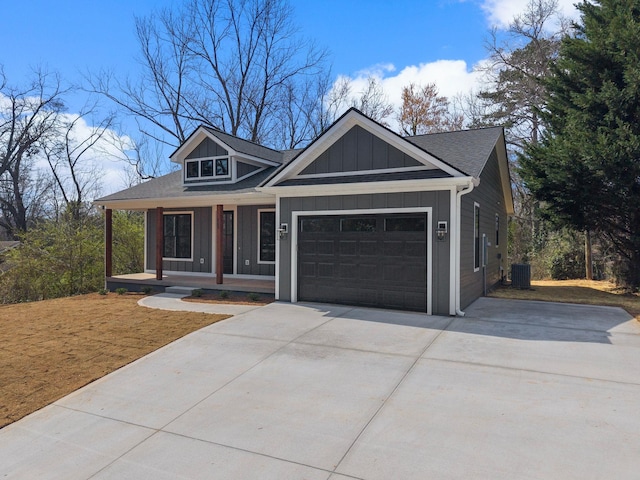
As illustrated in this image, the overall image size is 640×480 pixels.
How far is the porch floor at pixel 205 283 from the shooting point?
10562 millimetres

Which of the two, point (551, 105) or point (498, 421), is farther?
point (551, 105)

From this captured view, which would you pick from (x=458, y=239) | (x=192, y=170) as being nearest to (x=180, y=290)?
(x=192, y=170)

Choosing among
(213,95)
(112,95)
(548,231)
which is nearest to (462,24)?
(548,231)

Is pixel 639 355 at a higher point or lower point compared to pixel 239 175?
lower

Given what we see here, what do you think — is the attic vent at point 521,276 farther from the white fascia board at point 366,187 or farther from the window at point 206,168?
the window at point 206,168

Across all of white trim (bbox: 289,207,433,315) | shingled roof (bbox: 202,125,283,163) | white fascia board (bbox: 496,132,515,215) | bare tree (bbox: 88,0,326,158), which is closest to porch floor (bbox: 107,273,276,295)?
white trim (bbox: 289,207,433,315)

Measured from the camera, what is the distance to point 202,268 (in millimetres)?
13398

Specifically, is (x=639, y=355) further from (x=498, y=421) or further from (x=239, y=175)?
(x=239, y=175)

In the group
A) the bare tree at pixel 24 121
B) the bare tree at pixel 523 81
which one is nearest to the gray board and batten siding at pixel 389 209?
the bare tree at pixel 523 81

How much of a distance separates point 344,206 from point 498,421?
578 centimetres

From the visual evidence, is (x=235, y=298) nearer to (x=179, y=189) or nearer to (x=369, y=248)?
(x=369, y=248)

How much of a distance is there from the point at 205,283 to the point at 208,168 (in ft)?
13.1

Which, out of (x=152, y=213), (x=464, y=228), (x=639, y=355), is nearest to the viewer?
(x=639, y=355)

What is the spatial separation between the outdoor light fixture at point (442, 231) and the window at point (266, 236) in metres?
5.77
